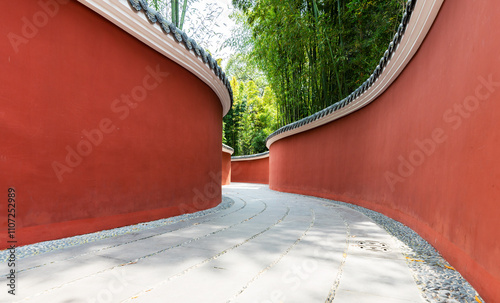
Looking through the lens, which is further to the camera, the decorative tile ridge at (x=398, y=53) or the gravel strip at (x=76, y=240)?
the decorative tile ridge at (x=398, y=53)

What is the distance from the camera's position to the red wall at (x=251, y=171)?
17.8 meters

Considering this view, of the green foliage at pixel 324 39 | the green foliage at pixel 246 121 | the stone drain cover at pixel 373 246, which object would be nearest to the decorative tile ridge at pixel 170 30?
the stone drain cover at pixel 373 246

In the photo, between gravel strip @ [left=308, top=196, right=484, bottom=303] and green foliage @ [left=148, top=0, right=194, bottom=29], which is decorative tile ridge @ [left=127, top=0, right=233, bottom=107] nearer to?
green foliage @ [left=148, top=0, right=194, bottom=29]

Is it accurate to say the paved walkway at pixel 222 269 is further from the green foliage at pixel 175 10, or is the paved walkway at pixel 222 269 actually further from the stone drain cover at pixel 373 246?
the green foliage at pixel 175 10

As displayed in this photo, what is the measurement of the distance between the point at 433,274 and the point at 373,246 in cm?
A: 74

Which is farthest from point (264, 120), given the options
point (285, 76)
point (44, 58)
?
point (44, 58)

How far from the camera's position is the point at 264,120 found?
72.8 ft

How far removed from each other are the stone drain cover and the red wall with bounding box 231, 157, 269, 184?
47.9 feet

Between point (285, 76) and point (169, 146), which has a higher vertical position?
point (285, 76)

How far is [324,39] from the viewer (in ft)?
23.2

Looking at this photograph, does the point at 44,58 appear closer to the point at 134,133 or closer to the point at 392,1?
the point at 134,133

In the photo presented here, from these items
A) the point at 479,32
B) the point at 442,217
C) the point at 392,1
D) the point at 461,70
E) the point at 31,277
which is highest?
the point at 392,1

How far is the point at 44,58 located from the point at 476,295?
12.0 feet

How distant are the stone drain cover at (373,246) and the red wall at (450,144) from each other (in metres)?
0.43
